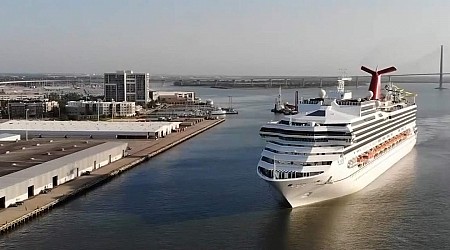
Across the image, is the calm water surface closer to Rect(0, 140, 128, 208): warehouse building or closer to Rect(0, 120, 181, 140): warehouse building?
Rect(0, 140, 128, 208): warehouse building

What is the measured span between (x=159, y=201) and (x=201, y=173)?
2.82 m

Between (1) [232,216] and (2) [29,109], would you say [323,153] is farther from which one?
(2) [29,109]

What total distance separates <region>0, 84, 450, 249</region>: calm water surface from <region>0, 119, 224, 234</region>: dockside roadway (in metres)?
0.21

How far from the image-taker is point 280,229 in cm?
905

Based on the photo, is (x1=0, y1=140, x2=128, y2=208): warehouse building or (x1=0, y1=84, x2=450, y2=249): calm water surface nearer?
(x1=0, y1=84, x2=450, y2=249): calm water surface

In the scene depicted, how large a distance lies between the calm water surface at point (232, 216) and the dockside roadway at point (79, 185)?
214 mm

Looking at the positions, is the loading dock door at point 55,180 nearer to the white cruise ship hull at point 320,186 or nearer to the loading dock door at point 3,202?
the loading dock door at point 3,202

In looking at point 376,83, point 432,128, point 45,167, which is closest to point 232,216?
point 45,167

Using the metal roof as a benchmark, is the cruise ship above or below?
above

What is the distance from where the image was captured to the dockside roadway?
9.55m

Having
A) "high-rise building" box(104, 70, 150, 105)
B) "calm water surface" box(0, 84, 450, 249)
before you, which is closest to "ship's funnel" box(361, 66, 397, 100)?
"calm water surface" box(0, 84, 450, 249)

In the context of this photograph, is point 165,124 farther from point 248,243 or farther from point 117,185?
point 248,243

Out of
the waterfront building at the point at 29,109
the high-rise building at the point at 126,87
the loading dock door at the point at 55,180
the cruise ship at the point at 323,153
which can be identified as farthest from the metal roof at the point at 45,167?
the high-rise building at the point at 126,87

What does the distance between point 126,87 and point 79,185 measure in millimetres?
29079
